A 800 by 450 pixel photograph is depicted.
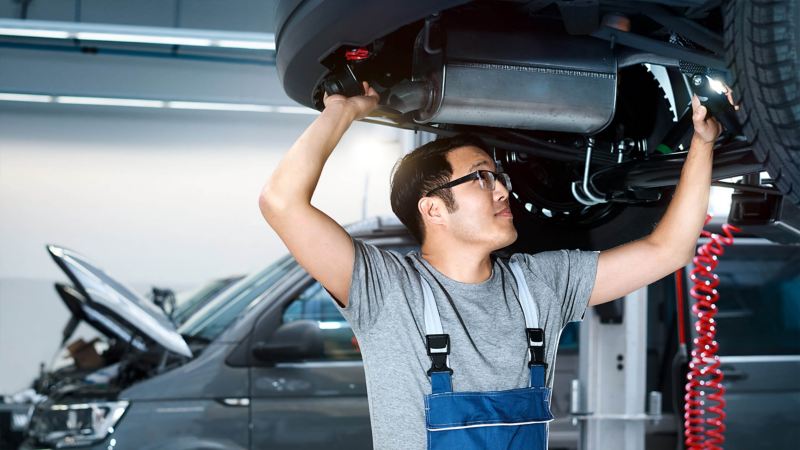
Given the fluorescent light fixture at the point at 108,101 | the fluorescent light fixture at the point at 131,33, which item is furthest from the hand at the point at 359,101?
the fluorescent light fixture at the point at 108,101

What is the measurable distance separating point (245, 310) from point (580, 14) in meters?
2.57

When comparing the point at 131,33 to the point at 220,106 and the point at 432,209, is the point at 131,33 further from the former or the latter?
the point at 432,209

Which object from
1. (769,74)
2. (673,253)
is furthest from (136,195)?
(769,74)

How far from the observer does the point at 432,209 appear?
196 cm

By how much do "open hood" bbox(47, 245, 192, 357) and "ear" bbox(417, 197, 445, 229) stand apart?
6.09 feet

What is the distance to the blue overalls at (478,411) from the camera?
1.64 meters

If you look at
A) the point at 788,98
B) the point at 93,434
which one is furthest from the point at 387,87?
the point at 93,434

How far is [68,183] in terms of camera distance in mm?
8656

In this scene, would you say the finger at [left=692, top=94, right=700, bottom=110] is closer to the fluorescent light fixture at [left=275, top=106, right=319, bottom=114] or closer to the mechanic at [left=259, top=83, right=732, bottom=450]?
the mechanic at [left=259, top=83, right=732, bottom=450]

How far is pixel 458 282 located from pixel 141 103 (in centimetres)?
707

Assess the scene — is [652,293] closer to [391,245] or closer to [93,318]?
[391,245]

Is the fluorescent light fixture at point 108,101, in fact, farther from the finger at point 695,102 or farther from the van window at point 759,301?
the finger at point 695,102

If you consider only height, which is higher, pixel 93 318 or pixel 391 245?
pixel 391 245

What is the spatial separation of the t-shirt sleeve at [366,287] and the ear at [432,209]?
0.21 m
